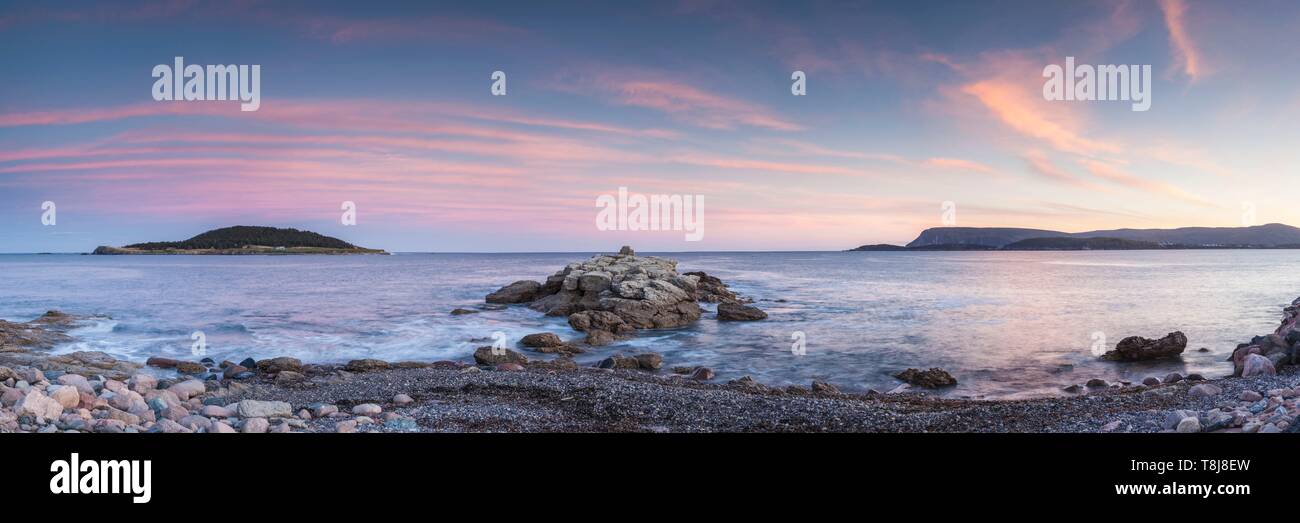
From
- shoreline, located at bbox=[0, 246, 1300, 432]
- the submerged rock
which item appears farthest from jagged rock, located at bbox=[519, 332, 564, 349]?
shoreline, located at bbox=[0, 246, 1300, 432]

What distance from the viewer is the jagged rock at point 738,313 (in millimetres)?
29656

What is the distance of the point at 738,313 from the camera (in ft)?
98.0

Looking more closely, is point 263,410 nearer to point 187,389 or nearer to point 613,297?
point 187,389

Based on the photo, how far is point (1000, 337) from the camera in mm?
23953

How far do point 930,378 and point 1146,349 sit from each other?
8022mm

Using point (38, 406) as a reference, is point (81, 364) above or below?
below

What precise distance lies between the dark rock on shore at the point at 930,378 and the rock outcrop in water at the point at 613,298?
10.6 metres

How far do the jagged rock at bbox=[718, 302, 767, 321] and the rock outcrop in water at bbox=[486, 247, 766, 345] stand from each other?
0.29ft

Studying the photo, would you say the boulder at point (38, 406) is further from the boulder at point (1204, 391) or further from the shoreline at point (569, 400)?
the boulder at point (1204, 391)

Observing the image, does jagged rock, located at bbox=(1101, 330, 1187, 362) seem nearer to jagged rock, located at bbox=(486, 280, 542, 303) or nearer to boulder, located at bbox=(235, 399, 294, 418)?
boulder, located at bbox=(235, 399, 294, 418)

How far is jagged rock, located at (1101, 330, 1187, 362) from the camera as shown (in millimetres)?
18156

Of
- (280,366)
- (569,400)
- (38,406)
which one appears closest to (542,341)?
(280,366)
